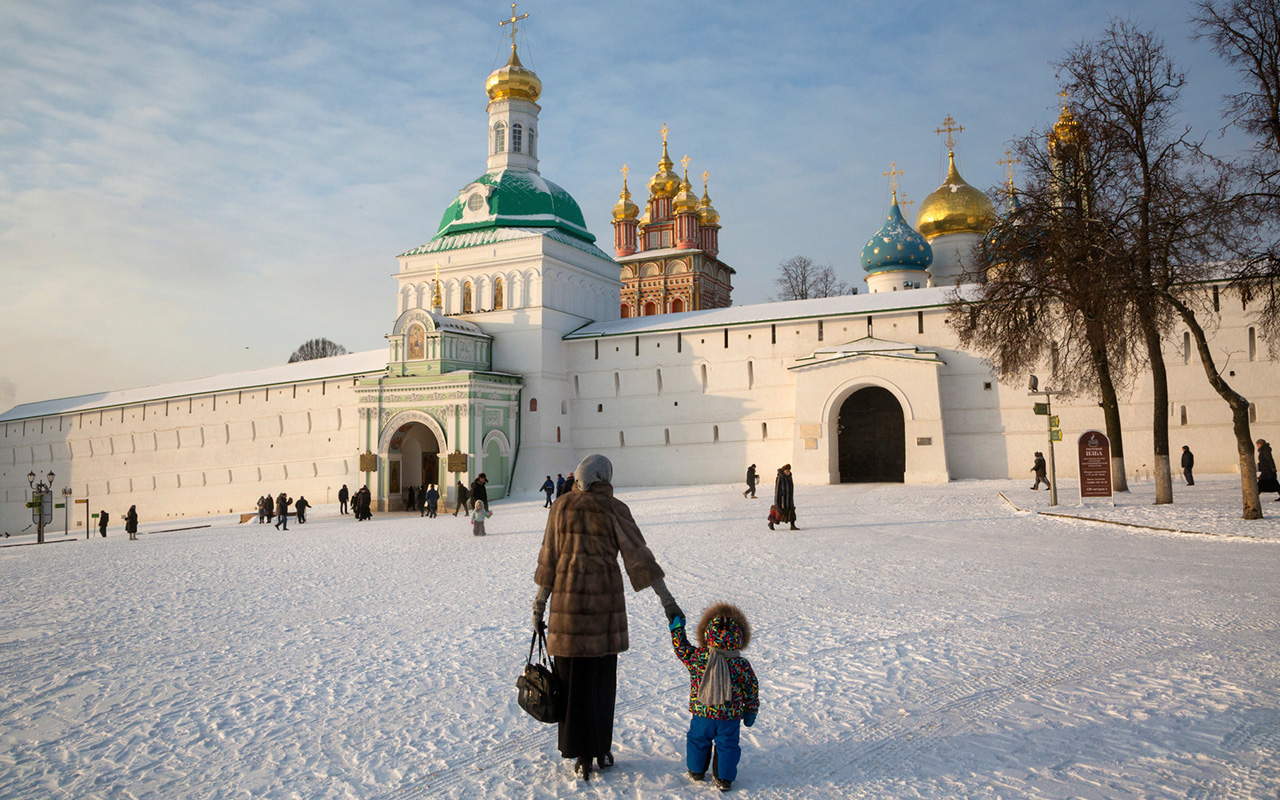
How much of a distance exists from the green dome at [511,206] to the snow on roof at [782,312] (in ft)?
15.3

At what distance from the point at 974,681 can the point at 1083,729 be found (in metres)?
0.91

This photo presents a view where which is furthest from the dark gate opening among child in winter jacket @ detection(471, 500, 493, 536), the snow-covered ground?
the snow-covered ground

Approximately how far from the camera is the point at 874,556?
436 inches

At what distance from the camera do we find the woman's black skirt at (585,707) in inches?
160

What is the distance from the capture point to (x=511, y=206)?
3369cm

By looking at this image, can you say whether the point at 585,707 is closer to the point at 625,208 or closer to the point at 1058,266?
the point at 1058,266

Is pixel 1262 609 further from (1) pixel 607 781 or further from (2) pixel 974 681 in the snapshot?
(1) pixel 607 781

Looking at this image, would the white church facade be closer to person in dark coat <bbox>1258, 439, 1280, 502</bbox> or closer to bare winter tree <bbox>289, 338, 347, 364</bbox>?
person in dark coat <bbox>1258, 439, 1280, 502</bbox>

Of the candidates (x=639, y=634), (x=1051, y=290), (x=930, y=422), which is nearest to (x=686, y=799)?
(x=639, y=634)

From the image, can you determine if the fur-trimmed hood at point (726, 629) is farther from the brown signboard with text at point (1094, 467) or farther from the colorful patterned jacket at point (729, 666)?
the brown signboard with text at point (1094, 467)

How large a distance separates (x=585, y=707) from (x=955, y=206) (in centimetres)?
3550

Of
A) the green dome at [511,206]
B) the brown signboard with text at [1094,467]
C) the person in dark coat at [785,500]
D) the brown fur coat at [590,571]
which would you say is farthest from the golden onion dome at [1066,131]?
the green dome at [511,206]

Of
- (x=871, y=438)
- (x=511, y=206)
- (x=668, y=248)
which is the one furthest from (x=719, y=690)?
(x=668, y=248)

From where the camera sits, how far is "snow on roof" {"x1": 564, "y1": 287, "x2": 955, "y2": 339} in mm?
27344
